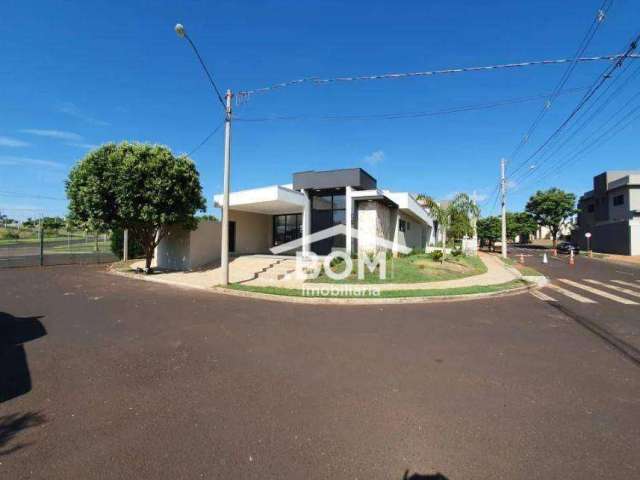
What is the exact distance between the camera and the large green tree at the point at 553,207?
4950 cm

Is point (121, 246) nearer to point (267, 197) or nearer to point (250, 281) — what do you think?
point (267, 197)

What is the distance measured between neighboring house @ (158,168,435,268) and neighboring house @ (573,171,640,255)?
2820 centimetres

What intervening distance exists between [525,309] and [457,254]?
13.5 meters

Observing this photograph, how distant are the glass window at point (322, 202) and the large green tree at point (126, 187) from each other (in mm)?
7148

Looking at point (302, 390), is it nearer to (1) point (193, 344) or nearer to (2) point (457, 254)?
(1) point (193, 344)

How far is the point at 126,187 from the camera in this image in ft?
39.9

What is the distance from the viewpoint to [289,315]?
7.30 metres

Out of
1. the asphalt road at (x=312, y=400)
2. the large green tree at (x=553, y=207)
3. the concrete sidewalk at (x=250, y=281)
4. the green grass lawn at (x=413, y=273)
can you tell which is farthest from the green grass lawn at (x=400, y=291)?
the large green tree at (x=553, y=207)

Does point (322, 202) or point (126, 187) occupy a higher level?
point (322, 202)

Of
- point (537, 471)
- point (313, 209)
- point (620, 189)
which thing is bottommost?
point (537, 471)

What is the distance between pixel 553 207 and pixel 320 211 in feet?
164

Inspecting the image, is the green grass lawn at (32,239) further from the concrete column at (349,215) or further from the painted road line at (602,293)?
the painted road line at (602,293)

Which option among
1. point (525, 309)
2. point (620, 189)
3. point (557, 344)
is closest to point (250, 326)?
point (557, 344)

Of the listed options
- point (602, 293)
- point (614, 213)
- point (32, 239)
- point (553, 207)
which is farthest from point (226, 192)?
point (553, 207)
